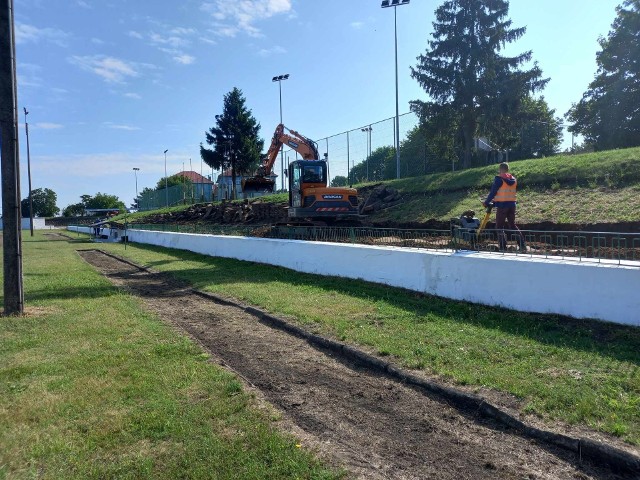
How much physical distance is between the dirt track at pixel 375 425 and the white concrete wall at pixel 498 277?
315cm

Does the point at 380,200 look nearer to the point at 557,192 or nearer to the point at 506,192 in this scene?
the point at 557,192

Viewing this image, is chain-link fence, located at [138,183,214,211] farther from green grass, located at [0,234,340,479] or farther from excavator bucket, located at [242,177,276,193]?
green grass, located at [0,234,340,479]

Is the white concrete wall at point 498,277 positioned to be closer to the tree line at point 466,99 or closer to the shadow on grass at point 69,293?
the shadow on grass at point 69,293

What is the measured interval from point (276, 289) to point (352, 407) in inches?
254

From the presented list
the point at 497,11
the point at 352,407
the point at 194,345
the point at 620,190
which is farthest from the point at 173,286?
the point at 497,11

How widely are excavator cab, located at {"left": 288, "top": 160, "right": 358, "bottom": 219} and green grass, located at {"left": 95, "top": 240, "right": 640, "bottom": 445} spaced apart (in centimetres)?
899

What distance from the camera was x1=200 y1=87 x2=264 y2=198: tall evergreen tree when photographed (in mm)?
50375

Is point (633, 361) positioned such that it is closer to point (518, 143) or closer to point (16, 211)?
point (16, 211)

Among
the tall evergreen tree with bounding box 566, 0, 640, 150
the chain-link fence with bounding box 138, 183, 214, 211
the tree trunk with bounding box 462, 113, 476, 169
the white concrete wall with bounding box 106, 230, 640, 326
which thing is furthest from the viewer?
the chain-link fence with bounding box 138, 183, 214, 211

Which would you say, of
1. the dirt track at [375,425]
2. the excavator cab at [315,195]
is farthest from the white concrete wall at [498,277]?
the excavator cab at [315,195]

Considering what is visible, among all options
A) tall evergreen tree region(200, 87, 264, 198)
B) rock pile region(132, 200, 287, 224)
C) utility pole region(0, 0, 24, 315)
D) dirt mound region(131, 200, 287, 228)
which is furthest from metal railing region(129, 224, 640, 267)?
tall evergreen tree region(200, 87, 264, 198)

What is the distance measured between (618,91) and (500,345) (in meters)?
39.3

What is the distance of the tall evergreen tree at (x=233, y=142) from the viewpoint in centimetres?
5038

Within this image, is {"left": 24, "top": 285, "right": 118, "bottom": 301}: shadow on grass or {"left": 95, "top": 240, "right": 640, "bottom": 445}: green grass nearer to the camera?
{"left": 95, "top": 240, "right": 640, "bottom": 445}: green grass
